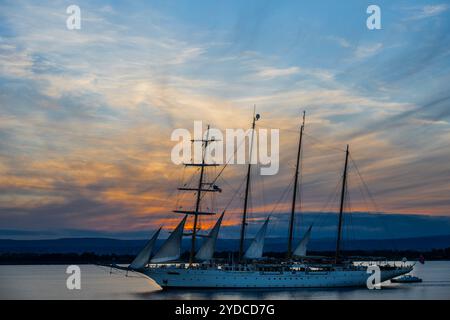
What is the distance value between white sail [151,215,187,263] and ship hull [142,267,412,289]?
11.6 ft

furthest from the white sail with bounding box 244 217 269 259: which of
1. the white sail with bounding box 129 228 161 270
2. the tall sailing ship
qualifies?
the white sail with bounding box 129 228 161 270

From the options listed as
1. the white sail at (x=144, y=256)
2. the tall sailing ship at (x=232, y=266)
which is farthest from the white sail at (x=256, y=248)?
the white sail at (x=144, y=256)

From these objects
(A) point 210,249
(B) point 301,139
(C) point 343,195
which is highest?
(B) point 301,139

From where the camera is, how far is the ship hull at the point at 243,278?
242 feet

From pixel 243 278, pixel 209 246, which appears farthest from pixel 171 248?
pixel 243 278

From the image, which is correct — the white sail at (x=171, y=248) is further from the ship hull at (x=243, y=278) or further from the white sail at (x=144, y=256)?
the ship hull at (x=243, y=278)

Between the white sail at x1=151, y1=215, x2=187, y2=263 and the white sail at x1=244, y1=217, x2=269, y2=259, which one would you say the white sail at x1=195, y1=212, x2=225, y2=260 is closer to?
the white sail at x1=151, y1=215, x2=187, y2=263

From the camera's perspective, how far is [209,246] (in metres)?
73.8

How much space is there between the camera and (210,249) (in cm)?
7375
